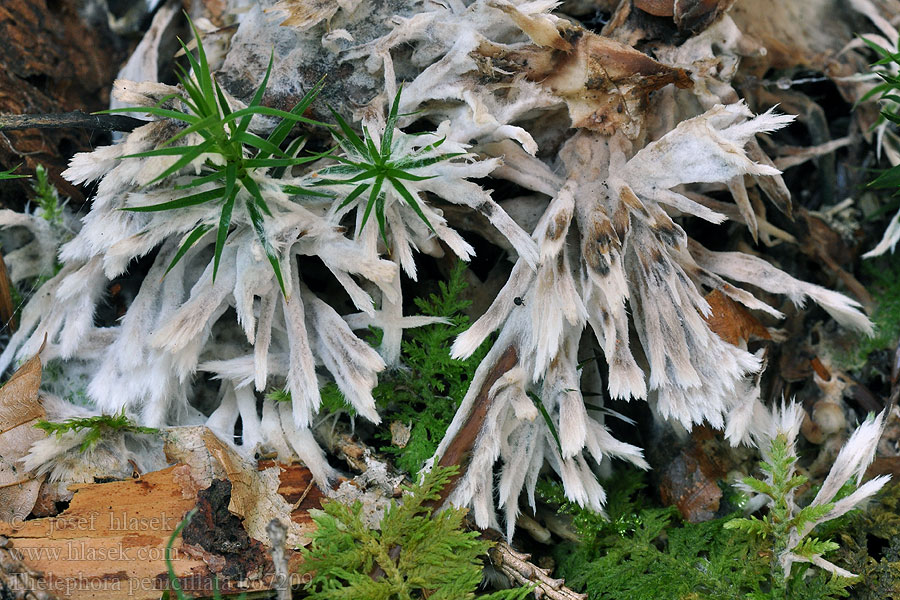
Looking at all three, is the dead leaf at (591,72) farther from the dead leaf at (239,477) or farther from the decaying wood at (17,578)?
the decaying wood at (17,578)

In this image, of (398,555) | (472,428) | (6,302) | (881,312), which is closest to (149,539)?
(398,555)

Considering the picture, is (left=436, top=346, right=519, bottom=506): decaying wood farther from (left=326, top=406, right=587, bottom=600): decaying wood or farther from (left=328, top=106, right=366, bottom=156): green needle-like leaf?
(left=328, top=106, right=366, bottom=156): green needle-like leaf

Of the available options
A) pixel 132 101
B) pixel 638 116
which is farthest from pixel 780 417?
pixel 132 101

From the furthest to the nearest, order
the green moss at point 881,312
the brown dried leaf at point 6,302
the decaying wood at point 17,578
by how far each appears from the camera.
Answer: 1. the green moss at point 881,312
2. the brown dried leaf at point 6,302
3. the decaying wood at point 17,578

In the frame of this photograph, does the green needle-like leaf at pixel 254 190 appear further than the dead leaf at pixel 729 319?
No

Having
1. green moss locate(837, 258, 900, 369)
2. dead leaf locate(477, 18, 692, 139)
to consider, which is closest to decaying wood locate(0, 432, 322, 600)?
dead leaf locate(477, 18, 692, 139)

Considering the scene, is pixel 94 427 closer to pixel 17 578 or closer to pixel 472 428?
pixel 17 578

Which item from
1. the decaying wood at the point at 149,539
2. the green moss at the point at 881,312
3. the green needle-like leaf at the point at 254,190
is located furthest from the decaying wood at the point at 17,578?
the green moss at the point at 881,312
